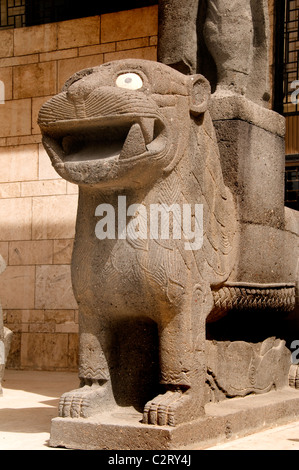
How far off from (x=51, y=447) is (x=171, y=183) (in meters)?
1.43

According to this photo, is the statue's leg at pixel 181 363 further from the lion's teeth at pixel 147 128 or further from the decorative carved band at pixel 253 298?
the lion's teeth at pixel 147 128

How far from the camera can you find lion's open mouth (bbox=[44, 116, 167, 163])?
13.8 ft

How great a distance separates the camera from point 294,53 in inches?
320

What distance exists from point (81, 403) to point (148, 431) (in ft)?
1.39

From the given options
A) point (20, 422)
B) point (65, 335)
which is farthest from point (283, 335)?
point (65, 335)

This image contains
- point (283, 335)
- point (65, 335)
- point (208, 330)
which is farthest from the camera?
Answer: point (65, 335)

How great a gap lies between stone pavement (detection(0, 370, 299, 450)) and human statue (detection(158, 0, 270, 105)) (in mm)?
2104

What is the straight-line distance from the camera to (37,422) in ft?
16.8

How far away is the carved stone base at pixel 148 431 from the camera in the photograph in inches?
162

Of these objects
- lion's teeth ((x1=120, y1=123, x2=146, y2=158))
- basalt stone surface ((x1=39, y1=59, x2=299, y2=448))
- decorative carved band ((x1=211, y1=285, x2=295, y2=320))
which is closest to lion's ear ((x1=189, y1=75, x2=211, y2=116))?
basalt stone surface ((x1=39, y1=59, x2=299, y2=448))

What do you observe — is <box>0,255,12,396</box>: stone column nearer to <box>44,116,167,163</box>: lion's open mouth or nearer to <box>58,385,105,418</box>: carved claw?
<box>58,385,105,418</box>: carved claw

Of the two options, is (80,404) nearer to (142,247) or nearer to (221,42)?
(142,247)

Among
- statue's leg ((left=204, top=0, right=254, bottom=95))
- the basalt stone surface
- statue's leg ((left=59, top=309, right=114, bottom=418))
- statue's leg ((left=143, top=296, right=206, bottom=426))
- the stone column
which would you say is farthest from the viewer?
the stone column

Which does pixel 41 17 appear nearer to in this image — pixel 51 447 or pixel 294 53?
pixel 294 53
